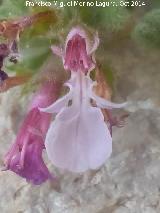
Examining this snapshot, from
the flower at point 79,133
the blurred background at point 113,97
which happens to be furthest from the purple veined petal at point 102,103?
the blurred background at point 113,97

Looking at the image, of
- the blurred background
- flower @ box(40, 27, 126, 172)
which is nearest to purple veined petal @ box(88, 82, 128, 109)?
flower @ box(40, 27, 126, 172)

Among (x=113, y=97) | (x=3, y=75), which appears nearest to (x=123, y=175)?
(x=113, y=97)

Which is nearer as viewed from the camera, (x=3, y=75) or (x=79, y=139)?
(x=79, y=139)

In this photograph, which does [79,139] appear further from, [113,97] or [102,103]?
[113,97]

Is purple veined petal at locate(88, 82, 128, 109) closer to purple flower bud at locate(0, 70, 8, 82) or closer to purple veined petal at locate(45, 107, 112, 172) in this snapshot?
purple veined petal at locate(45, 107, 112, 172)

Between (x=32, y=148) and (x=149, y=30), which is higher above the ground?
(x=149, y=30)

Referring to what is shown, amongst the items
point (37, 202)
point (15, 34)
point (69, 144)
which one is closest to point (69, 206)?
point (37, 202)

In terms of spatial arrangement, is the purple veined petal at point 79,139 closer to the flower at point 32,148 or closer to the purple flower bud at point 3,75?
the flower at point 32,148
